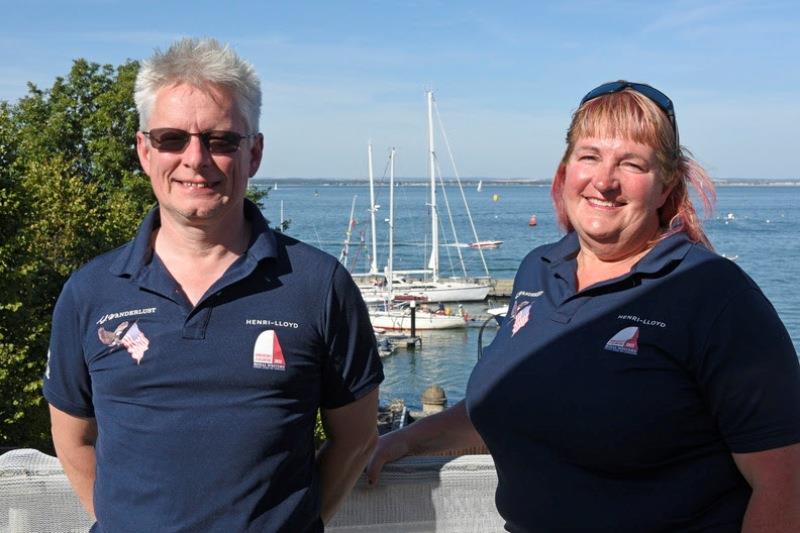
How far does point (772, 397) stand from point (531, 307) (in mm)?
761

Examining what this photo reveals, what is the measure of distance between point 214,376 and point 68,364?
48 centimetres

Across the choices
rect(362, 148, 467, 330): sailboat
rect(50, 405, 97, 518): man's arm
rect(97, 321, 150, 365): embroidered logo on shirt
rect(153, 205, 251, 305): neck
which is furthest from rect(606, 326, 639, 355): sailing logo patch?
rect(362, 148, 467, 330): sailboat

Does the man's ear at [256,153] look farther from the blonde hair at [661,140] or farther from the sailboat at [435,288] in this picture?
the sailboat at [435,288]

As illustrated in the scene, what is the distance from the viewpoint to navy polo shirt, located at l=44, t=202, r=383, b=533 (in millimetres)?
2234

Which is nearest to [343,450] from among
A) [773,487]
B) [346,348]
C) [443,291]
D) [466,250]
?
[346,348]

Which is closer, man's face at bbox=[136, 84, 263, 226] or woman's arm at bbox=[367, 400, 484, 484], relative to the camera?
man's face at bbox=[136, 84, 263, 226]

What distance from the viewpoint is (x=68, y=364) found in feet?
A: 7.98

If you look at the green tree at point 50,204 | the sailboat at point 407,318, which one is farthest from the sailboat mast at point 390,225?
the green tree at point 50,204

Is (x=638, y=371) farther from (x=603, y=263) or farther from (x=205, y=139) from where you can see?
(x=205, y=139)

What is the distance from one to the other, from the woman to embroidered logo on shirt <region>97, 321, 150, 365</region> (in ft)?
3.01

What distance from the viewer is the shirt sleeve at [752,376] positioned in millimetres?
1925

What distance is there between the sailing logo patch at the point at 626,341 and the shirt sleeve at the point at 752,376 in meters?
0.18

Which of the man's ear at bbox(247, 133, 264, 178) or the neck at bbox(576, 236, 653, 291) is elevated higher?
the man's ear at bbox(247, 133, 264, 178)

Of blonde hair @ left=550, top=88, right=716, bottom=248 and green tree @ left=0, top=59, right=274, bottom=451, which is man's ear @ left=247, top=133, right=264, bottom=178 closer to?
blonde hair @ left=550, top=88, right=716, bottom=248
